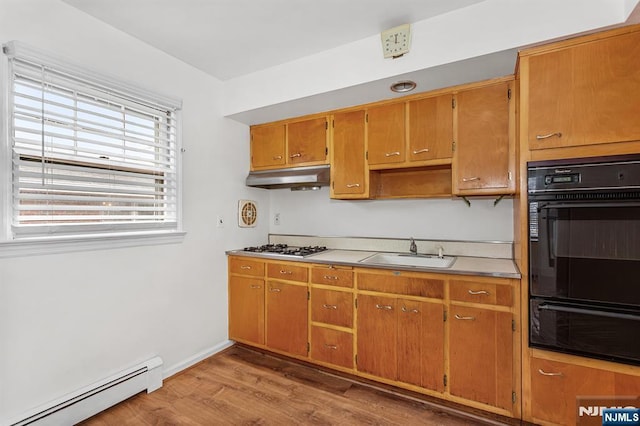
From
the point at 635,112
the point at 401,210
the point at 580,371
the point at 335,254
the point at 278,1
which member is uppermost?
the point at 278,1

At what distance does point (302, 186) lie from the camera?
308cm

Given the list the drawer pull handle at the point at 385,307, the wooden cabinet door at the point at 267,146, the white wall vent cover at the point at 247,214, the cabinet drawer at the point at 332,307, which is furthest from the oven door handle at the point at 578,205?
the white wall vent cover at the point at 247,214

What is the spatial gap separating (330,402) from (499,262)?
1597 millimetres

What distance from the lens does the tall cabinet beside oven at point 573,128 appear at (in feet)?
5.00

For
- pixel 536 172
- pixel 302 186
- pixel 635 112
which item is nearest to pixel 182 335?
pixel 302 186

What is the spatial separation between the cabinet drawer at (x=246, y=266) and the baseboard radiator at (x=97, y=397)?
94 cm

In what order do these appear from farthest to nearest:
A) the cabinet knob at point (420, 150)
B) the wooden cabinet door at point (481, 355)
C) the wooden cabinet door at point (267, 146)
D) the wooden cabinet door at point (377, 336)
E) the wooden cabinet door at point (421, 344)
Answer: the wooden cabinet door at point (267, 146)
the cabinet knob at point (420, 150)
the wooden cabinet door at point (377, 336)
the wooden cabinet door at point (421, 344)
the wooden cabinet door at point (481, 355)

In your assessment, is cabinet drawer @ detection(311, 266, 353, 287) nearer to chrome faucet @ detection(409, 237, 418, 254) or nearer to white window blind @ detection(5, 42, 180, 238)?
chrome faucet @ detection(409, 237, 418, 254)

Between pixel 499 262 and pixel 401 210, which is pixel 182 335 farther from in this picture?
pixel 499 262

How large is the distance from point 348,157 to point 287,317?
1.51m

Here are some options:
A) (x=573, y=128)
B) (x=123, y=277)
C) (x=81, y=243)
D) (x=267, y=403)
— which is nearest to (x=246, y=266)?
(x=123, y=277)

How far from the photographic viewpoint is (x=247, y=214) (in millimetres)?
3176

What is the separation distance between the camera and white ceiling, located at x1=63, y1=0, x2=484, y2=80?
1.82 metres

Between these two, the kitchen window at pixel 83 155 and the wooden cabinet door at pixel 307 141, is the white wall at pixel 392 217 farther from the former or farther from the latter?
the kitchen window at pixel 83 155
